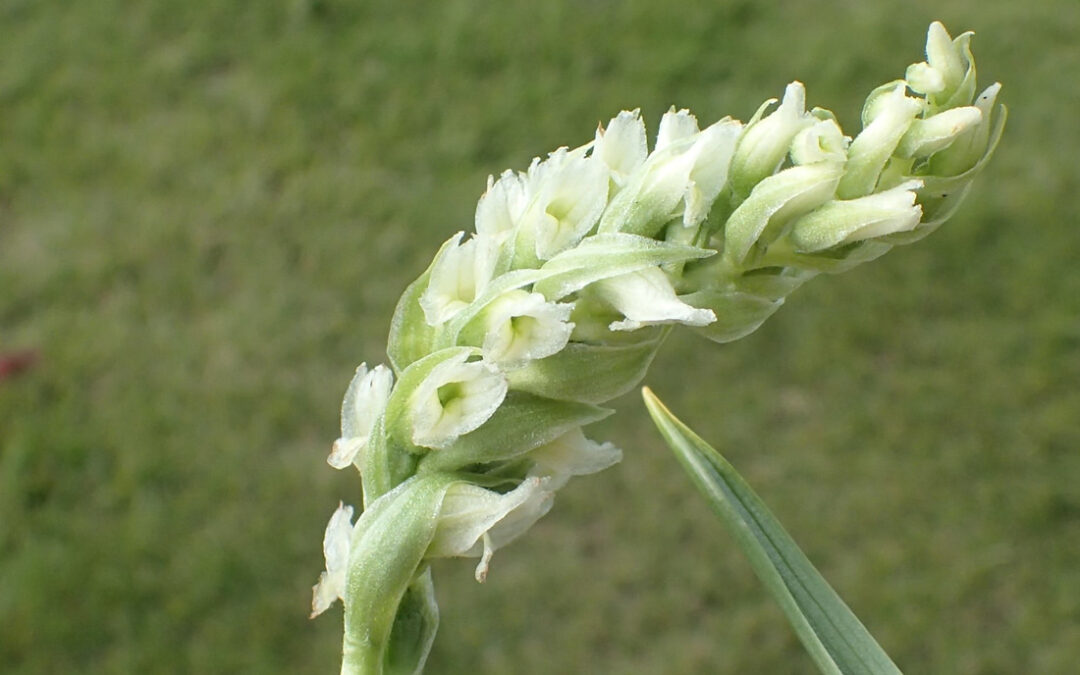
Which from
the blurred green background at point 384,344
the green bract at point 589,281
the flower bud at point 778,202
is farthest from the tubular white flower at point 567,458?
the blurred green background at point 384,344

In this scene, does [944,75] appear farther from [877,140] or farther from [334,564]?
[334,564]

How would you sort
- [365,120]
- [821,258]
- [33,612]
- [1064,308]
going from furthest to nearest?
[365,120] < [1064,308] < [33,612] < [821,258]

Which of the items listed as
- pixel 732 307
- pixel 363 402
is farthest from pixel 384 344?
pixel 732 307

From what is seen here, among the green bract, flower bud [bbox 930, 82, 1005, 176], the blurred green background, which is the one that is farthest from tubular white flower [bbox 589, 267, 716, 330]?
the blurred green background

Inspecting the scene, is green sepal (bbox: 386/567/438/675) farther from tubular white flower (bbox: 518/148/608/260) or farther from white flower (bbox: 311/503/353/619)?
tubular white flower (bbox: 518/148/608/260)

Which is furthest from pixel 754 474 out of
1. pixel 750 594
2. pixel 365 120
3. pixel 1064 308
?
pixel 365 120

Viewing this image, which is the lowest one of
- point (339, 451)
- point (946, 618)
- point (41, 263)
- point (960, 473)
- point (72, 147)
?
point (946, 618)

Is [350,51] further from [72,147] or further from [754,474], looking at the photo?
[754,474]
